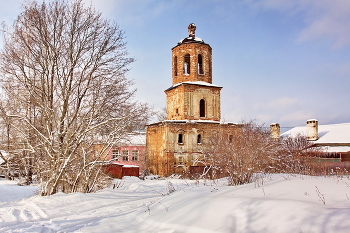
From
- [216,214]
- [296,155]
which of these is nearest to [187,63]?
[296,155]

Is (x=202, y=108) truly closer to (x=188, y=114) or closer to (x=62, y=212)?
(x=188, y=114)

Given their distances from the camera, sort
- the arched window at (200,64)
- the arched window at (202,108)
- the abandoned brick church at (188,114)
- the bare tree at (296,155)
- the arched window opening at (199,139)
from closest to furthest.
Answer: the bare tree at (296,155), the abandoned brick church at (188,114), the arched window opening at (199,139), the arched window at (200,64), the arched window at (202,108)

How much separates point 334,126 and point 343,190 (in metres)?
32.2

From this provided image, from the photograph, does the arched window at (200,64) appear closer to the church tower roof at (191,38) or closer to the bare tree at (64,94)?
the church tower roof at (191,38)

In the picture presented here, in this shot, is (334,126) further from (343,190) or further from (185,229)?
(185,229)

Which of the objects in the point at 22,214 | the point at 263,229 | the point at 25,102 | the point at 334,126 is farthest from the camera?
the point at 334,126

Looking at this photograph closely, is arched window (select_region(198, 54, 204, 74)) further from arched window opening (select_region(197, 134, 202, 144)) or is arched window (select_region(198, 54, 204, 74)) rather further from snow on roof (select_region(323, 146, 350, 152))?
snow on roof (select_region(323, 146, 350, 152))

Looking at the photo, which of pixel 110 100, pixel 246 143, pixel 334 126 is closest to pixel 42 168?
pixel 110 100

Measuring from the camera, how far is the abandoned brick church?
24828 millimetres

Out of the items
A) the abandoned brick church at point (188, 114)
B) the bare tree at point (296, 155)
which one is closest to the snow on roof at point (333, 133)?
the bare tree at point (296, 155)

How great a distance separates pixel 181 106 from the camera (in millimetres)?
25516

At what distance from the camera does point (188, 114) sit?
2542 centimetres

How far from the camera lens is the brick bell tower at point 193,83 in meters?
25.2

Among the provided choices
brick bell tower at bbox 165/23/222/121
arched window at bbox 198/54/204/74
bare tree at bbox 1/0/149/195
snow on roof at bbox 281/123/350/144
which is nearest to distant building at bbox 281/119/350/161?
snow on roof at bbox 281/123/350/144
